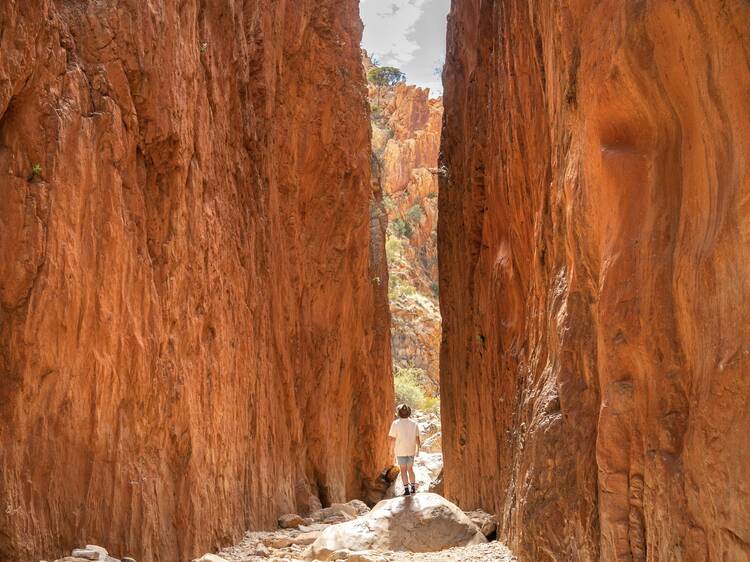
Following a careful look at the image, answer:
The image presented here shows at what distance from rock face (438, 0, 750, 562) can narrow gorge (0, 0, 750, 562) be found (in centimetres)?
2

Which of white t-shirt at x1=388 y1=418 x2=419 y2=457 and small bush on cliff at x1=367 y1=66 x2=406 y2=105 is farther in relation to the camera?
small bush on cliff at x1=367 y1=66 x2=406 y2=105

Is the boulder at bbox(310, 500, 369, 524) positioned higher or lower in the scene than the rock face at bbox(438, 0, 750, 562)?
lower

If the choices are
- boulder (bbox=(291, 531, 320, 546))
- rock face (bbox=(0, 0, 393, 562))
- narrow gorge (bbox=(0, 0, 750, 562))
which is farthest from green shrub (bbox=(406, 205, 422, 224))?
boulder (bbox=(291, 531, 320, 546))

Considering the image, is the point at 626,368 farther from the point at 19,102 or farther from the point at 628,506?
the point at 19,102

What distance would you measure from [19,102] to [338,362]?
15.5m

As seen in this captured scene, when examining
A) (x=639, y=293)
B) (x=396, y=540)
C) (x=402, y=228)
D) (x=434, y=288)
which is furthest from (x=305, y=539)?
(x=402, y=228)

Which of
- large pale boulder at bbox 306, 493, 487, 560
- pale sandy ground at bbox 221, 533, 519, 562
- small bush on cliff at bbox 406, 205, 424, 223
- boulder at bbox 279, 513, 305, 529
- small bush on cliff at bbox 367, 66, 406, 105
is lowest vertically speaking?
boulder at bbox 279, 513, 305, 529

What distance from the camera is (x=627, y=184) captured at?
21.7 ft

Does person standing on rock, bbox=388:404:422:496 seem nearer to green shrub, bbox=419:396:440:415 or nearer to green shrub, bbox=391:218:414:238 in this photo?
green shrub, bbox=419:396:440:415

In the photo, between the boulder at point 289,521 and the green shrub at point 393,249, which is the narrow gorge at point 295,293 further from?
the green shrub at point 393,249

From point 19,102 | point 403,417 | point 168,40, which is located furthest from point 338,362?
point 19,102

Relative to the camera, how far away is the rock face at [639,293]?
530cm

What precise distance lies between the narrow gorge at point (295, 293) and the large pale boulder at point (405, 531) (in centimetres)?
4

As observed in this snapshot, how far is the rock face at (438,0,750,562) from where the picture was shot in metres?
5.30
